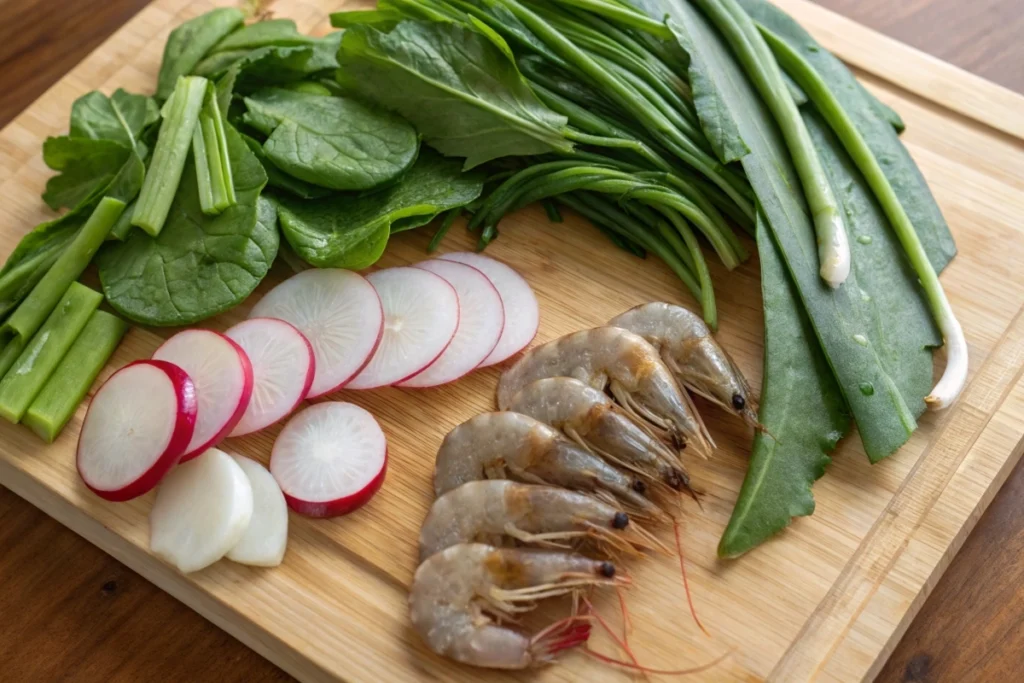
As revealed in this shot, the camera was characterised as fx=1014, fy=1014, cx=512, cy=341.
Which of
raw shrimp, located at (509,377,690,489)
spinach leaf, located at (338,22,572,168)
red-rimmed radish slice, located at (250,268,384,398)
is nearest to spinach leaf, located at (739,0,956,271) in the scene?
spinach leaf, located at (338,22,572,168)

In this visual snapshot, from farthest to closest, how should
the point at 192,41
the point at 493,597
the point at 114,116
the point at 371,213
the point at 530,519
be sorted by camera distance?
1. the point at 192,41
2. the point at 114,116
3. the point at 371,213
4. the point at 530,519
5. the point at 493,597

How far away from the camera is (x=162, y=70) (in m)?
3.68

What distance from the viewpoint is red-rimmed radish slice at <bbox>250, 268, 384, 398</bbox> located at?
9.79 ft

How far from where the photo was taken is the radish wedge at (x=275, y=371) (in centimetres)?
292

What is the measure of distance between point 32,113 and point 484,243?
177 centimetres

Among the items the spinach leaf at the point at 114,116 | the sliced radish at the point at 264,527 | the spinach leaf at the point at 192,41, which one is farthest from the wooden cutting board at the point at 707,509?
the spinach leaf at the point at 192,41

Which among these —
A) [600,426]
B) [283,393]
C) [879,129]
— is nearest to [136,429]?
[283,393]

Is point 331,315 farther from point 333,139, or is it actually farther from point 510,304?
point 333,139

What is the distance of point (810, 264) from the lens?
3.01 m

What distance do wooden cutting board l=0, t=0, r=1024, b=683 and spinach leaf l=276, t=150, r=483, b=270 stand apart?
163 mm

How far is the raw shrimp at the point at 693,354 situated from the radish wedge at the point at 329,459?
31.7 inches

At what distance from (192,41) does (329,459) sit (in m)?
1.80

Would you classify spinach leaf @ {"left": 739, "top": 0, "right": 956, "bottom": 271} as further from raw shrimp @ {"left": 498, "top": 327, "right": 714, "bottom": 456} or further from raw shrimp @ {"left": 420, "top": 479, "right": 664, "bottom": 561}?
raw shrimp @ {"left": 420, "top": 479, "right": 664, "bottom": 561}

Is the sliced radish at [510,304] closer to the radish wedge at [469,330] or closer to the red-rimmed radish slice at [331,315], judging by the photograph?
the radish wedge at [469,330]
